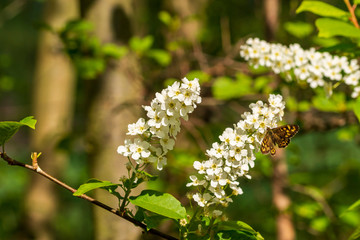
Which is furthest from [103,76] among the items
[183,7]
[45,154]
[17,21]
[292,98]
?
[17,21]

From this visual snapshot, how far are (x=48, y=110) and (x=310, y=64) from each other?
3109mm

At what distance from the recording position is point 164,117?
39.0 inches

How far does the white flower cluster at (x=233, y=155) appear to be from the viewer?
0.98 m

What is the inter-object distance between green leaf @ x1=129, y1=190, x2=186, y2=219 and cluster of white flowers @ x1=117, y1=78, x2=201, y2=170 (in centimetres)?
9

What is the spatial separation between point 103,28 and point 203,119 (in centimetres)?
106

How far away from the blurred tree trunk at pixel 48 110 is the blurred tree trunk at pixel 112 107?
57.8 inches

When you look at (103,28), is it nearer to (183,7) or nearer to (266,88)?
(266,88)

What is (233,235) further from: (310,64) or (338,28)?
(310,64)

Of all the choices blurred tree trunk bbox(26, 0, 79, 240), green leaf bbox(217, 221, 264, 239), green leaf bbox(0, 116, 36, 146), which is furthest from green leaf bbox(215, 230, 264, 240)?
blurred tree trunk bbox(26, 0, 79, 240)

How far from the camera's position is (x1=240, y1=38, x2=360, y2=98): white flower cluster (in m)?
1.65

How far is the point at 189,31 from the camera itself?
138 inches

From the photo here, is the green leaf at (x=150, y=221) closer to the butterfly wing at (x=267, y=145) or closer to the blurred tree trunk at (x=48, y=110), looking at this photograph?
the butterfly wing at (x=267, y=145)

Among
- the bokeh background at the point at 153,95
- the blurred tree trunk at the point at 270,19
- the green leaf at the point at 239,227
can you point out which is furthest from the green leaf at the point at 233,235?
the blurred tree trunk at the point at 270,19

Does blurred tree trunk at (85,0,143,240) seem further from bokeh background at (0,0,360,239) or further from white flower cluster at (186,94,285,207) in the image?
white flower cluster at (186,94,285,207)
